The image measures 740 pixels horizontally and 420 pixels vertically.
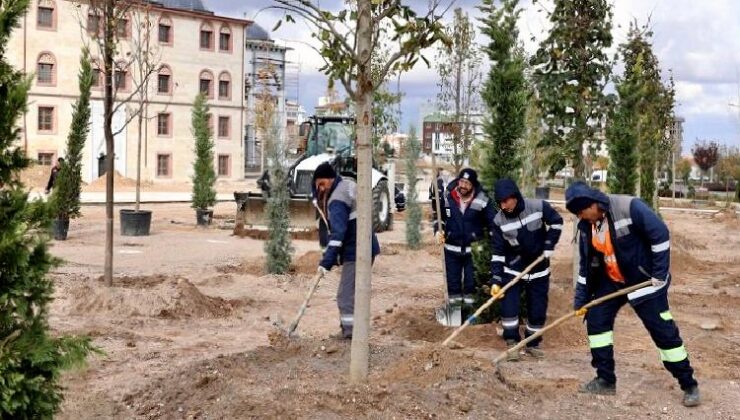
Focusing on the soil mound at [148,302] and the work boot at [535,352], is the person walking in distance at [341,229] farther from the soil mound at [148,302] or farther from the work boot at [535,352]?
the soil mound at [148,302]

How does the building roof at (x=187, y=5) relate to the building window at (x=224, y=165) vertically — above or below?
above

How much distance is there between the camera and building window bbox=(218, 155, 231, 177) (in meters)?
54.7

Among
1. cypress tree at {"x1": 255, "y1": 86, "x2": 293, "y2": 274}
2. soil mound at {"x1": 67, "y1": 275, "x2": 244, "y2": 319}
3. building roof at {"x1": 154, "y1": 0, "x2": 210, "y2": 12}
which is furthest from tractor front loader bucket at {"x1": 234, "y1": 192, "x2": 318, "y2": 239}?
building roof at {"x1": 154, "y1": 0, "x2": 210, "y2": 12}

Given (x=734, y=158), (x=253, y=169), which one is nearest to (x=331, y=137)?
(x=734, y=158)

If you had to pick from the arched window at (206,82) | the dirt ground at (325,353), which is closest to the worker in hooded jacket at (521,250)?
the dirt ground at (325,353)

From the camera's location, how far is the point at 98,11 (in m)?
10.2

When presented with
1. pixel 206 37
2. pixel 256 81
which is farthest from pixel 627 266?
pixel 256 81

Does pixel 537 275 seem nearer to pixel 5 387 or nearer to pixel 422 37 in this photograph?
pixel 422 37

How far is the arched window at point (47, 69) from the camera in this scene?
45713 millimetres

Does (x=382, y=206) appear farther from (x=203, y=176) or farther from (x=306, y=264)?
(x=306, y=264)

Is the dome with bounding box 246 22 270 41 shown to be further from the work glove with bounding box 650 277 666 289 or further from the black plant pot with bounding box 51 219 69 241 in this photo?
the work glove with bounding box 650 277 666 289

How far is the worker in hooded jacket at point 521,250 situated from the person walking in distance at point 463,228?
0.74m

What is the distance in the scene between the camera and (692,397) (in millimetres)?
6117

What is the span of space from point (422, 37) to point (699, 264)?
12141 mm
